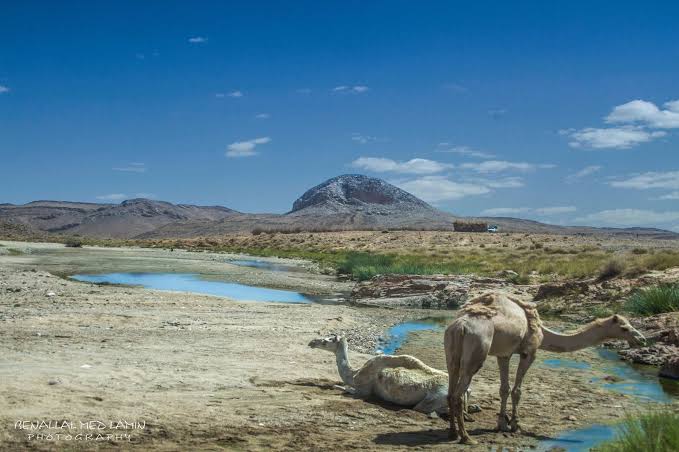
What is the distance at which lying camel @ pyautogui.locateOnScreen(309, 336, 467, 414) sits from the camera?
10383mm

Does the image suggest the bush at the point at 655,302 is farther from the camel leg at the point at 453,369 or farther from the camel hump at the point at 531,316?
the camel leg at the point at 453,369

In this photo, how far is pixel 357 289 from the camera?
30688 millimetres

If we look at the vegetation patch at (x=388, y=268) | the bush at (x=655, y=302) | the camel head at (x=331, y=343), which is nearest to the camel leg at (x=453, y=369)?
the camel head at (x=331, y=343)

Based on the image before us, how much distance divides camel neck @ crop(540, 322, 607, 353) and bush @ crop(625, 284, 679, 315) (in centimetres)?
1065

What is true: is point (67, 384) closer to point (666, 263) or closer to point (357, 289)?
point (357, 289)

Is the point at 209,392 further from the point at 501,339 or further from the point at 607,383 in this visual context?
the point at 607,383

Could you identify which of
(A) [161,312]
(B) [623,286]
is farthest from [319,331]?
(B) [623,286]

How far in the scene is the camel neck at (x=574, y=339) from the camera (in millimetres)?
10398

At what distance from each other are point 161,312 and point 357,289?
12.5 metres

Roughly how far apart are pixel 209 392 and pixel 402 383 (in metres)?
2.98

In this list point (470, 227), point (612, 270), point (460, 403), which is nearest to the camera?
point (460, 403)


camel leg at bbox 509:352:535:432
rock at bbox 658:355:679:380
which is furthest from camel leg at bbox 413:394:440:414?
rock at bbox 658:355:679:380

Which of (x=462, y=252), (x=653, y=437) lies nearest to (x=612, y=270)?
(x=653, y=437)

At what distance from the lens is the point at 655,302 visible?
20016 millimetres
